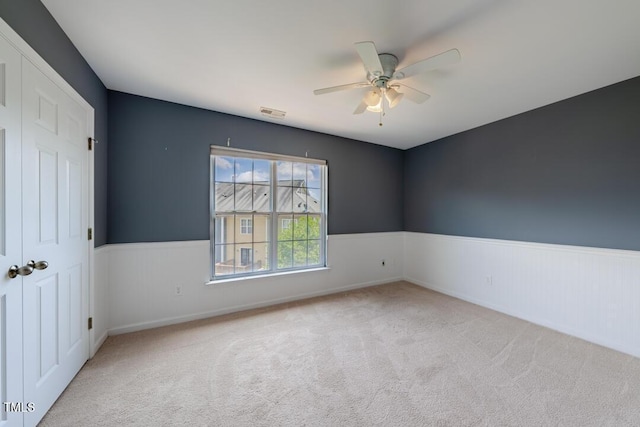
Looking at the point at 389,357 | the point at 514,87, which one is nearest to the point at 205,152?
the point at 389,357

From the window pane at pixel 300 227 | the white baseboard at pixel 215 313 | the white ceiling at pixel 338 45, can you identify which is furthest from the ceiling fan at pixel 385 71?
the white baseboard at pixel 215 313

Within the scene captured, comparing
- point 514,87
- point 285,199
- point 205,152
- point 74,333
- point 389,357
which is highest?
point 514,87

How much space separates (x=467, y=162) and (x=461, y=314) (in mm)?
2151

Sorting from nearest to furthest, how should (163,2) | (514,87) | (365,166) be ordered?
(163,2), (514,87), (365,166)

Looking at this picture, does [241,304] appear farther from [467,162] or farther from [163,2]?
[467,162]

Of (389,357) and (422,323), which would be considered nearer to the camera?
(389,357)

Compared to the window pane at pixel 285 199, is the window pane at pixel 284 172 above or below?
above

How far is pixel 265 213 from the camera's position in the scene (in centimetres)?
352

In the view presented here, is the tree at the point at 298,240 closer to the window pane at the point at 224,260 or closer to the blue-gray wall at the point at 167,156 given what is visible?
the window pane at the point at 224,260

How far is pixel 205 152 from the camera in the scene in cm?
309

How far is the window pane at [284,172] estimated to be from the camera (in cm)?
363

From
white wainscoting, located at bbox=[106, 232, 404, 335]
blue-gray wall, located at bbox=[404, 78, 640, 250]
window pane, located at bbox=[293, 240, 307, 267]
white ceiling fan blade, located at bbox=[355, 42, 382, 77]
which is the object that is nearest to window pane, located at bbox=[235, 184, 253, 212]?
white wainscoting, located at bbox=[106, 232, 404, 335]

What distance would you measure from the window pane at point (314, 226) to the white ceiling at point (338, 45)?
5.49ft

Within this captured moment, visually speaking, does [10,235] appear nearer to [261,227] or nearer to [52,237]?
[52,237]
